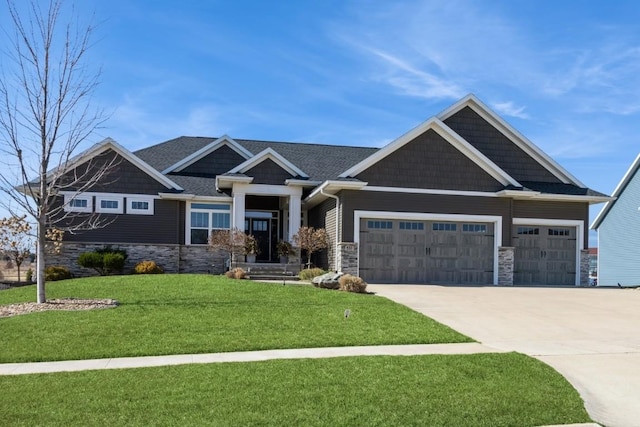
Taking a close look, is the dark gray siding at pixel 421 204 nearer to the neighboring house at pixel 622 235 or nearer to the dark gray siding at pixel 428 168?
the dark gray siding at pixel 428 168

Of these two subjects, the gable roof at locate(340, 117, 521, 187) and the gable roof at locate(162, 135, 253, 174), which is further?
the gable roof at locate(162, 135, 253, 174)

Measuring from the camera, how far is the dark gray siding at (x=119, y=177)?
69.4ft

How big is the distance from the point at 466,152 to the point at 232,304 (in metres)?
11.8

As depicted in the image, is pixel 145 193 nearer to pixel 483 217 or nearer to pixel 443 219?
pixel 443 219

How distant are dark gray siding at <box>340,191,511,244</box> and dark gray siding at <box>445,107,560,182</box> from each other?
3.05m

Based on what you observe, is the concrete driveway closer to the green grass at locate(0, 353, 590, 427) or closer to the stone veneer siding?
the green grass at locate(0, 353, 590, 427)

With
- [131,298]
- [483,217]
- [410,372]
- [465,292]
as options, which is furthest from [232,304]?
[483,217]

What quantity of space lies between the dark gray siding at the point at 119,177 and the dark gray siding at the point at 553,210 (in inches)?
581

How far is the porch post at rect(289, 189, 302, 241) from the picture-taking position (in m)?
21.7

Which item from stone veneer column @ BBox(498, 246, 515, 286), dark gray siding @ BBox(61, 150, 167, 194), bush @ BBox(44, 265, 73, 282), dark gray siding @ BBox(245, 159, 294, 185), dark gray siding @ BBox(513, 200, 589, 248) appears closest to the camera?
bush @ BBox(44, 265, 73, 282)

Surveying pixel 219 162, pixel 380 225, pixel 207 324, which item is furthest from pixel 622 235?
pixel 207 324

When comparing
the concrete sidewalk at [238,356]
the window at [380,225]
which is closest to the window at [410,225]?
the window at [380,225]

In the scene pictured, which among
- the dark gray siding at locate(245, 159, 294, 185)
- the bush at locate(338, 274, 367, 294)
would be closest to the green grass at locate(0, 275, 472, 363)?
the bush at locate(338, 274, 367, 294)

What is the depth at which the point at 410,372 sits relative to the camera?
23.8 ft
